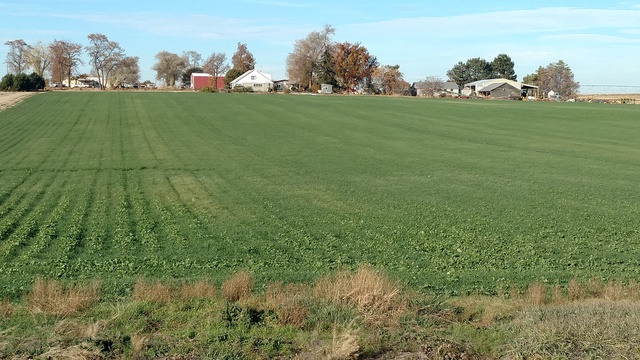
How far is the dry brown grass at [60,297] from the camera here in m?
9.09

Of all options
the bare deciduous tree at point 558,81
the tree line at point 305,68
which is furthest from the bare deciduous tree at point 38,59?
the bare deciduous tree at point 558,81

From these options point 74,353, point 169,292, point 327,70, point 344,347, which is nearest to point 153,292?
point 169,292

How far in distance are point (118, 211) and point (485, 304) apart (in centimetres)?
1127

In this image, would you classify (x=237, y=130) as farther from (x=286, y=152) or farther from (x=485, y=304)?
(x=485, y=304)

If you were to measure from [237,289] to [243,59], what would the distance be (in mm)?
172547

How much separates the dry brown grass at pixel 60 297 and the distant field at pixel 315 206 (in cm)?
55

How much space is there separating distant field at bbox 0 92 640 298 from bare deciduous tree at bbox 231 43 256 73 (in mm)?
138152

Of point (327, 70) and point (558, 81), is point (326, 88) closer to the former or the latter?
point (327, 70)

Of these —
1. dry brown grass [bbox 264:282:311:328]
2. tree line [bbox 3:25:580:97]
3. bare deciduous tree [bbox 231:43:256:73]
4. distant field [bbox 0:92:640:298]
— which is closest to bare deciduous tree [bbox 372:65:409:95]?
tree line [bbox 3:25:580:97]

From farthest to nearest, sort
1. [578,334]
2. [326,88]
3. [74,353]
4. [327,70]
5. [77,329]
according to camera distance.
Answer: [327,70]
[326,88]
[77,329]
[578,334]
[74,353]

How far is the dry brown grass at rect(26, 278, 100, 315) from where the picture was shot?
909 cm

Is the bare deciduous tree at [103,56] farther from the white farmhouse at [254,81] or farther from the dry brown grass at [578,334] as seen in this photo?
the dry brown grass at [578,334]

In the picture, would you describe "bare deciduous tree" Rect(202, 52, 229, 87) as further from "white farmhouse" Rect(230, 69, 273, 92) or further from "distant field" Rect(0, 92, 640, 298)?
"distant field" Rect(0, 92, 640, 298)

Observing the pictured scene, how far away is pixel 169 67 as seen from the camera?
180 metres
